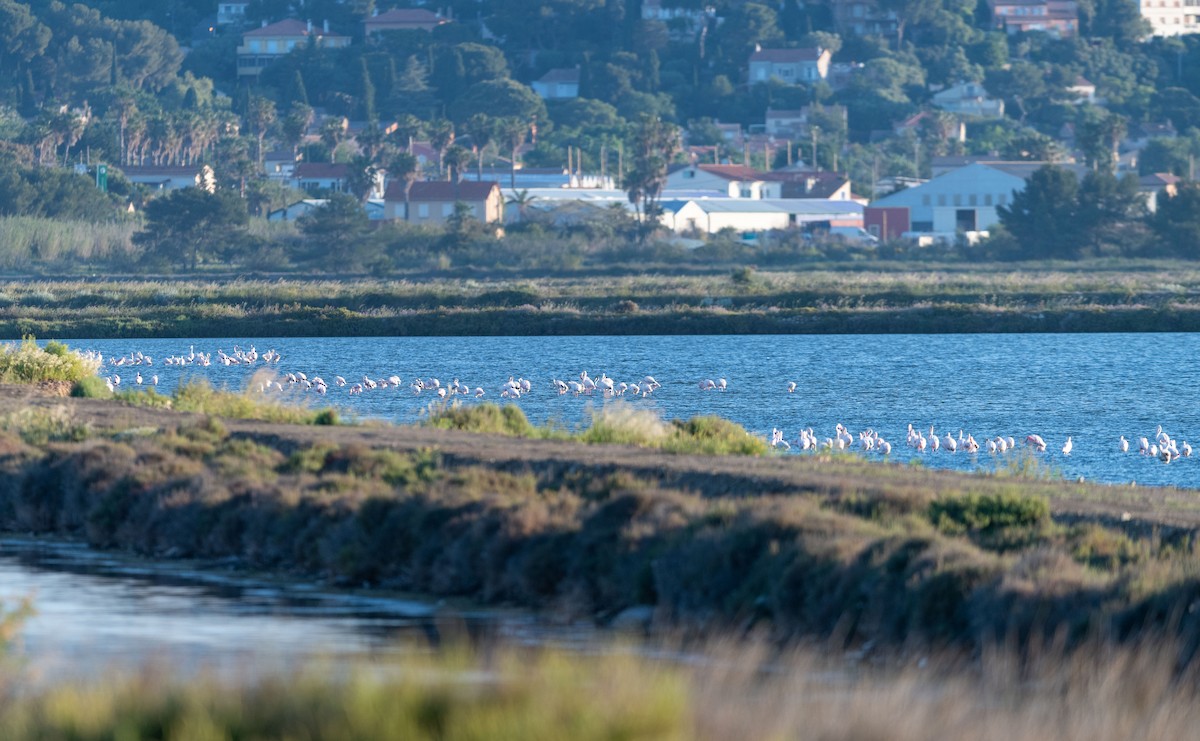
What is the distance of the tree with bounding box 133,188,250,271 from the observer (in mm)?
116938

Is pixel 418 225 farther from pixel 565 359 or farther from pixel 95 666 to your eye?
pixel 95 666

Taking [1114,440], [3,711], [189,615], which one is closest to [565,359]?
[1114,440]

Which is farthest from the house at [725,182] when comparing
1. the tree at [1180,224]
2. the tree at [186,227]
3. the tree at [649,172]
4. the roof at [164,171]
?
the tree at [186,227]

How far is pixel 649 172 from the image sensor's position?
440 feet

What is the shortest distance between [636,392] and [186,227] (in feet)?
234

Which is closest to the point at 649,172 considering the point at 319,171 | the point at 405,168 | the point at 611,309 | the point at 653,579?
the point at 405,168

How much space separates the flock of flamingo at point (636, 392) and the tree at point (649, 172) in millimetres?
64430

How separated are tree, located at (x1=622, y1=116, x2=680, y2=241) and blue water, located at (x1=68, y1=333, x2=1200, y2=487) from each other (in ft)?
173

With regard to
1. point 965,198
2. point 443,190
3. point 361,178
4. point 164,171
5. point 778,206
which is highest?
point 164,171

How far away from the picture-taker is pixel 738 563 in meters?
17.1

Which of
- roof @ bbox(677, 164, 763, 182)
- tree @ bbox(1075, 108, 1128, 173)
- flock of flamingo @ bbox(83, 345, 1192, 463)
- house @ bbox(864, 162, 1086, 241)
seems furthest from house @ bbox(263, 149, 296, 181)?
flock of flamingo @ bbox(83, 345, 1192, 463)

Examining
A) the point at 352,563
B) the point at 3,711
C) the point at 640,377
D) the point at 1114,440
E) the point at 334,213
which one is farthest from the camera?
the point at 334,213

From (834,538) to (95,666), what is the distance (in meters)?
6.17

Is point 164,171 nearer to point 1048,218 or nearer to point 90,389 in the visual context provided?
point 1048,218
